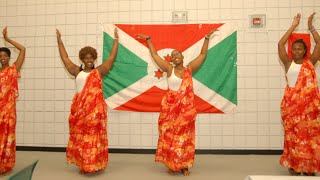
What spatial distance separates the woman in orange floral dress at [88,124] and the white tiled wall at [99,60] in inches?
37.1

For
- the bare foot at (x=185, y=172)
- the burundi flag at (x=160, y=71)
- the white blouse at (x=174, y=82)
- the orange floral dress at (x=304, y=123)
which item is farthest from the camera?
the burundi flag at (x=160, y=71)

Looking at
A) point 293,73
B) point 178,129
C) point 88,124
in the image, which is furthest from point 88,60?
point 293,73

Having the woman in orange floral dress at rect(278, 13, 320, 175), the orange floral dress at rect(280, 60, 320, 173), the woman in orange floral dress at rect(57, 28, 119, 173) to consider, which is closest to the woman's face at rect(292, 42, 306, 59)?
the woman in orange floral dress at rect(278, 13, 320, 175)

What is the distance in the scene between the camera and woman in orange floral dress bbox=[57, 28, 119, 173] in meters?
3.04

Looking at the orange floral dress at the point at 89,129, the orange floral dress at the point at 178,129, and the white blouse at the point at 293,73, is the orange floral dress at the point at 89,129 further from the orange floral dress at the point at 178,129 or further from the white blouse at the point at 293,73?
the white blouse at the point at 293,73

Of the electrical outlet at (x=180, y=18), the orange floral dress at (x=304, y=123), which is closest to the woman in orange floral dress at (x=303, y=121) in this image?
the orange floral dress at (x=304, y=123)

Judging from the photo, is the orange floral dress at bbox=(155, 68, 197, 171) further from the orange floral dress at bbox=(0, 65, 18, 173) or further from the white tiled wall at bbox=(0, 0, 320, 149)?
the orange floral dress at bbox=(0, 65, 18, 173)

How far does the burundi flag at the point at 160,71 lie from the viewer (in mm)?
3936

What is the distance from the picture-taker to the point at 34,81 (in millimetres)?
4215

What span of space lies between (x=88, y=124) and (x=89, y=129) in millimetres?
56

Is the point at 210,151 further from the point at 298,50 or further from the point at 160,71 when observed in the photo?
the point at 298,50

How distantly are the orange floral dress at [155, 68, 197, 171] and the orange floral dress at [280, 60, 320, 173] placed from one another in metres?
0.98

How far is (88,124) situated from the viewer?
307 centimetres

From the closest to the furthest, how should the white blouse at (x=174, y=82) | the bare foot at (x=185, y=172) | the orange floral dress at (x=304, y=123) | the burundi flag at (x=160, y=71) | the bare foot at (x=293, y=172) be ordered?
the orange floral dress at (x=304, y=123) < the bare foot at (x=293, y=172) < the bare foot at (x=185, y=172) < the white blouse at (x=174, y=82) < the burundi flag at (x=160, y=71)
